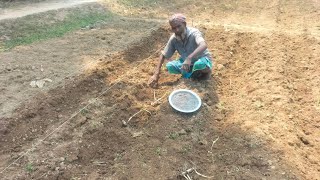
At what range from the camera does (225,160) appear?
16.3 ft

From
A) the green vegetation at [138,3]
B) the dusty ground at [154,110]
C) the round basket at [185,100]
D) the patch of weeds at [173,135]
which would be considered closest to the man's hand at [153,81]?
the dusty ground at [154,110]

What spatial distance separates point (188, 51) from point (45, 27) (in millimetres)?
4611

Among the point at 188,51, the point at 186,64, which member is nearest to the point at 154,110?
the point at 186,64

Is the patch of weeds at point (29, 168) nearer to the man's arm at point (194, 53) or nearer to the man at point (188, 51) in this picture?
the man at point (188, 51)

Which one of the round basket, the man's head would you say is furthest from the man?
the round basket

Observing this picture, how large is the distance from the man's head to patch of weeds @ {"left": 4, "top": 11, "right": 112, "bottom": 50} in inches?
Result: 157

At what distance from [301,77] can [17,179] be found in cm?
515

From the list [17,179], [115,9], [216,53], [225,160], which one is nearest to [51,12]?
[115,9]

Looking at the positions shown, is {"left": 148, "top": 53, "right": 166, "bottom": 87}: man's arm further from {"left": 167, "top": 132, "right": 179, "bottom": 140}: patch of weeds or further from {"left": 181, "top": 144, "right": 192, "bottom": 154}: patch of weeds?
{"left": 181, "top": 144, "right": 192, "bottom": 154}: patch of weeds

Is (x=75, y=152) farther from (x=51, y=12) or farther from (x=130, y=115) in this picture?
(x=51, y=12)

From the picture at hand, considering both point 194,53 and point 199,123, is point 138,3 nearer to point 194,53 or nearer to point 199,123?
point 194,53

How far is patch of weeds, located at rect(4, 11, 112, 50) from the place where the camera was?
343 inches

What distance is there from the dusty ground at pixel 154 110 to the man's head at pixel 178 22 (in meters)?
0.96

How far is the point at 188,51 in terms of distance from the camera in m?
6.42
